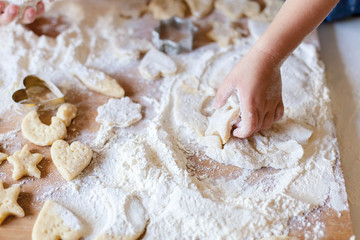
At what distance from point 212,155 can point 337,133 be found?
432mm

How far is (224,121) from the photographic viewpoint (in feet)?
3.24

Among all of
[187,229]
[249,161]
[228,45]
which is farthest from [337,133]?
[187,229]

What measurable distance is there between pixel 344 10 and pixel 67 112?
1.16m

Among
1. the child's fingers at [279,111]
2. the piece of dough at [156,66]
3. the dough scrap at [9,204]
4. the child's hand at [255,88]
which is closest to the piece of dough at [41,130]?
the dough scrap at [9,204]

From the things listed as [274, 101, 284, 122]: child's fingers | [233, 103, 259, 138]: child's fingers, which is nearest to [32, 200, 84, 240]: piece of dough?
[233, 103, 259, 138]: child's fingers

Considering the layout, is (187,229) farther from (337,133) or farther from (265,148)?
(337,133)

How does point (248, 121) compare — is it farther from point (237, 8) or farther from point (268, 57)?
point (237, 8)

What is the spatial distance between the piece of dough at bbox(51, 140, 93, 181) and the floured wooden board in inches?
0.8

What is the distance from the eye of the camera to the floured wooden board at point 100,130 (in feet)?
2.86

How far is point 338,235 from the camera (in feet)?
2.78

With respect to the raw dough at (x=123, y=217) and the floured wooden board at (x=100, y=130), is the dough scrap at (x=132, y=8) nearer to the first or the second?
the floured wooden board at (x=100, y=130)

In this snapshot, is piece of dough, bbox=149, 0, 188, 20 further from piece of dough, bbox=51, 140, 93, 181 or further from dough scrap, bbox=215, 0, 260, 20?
piece of dough, bbox=51, 140, 93, 181

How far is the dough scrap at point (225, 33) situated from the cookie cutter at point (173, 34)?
0.24 ft

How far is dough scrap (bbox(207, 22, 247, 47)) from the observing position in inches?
53.0
